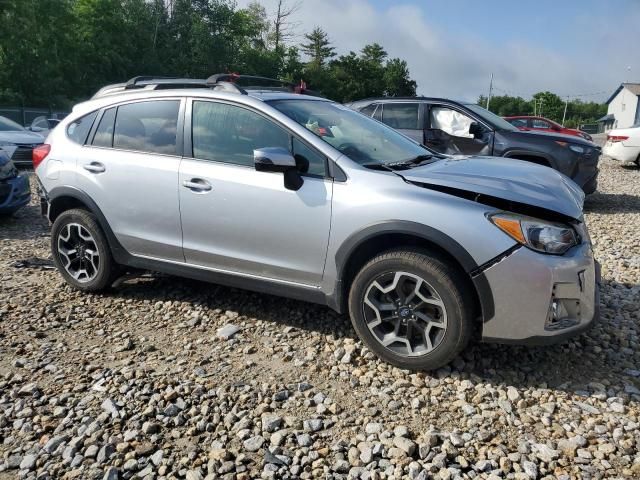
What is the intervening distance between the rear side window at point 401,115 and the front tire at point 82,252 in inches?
216

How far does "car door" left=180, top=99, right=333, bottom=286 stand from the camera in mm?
3576

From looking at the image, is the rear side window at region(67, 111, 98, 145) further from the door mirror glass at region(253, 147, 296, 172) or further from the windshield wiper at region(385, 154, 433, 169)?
the windshield wiper at region(385, 154, 433, 169)

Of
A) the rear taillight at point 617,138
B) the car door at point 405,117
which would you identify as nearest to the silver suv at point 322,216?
the car door at point 405,117

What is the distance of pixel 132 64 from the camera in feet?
149

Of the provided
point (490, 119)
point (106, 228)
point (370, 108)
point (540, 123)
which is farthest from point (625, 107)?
point (106, 228)

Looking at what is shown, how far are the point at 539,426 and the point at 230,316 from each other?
7.82ft

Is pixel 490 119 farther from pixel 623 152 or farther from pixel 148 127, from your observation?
pixel 623 152

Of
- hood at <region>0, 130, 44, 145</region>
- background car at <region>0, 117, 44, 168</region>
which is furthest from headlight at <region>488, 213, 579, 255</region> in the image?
hood at <region>0, 130, 44, 145</region>

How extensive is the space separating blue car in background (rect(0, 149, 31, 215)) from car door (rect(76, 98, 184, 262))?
3.61 m

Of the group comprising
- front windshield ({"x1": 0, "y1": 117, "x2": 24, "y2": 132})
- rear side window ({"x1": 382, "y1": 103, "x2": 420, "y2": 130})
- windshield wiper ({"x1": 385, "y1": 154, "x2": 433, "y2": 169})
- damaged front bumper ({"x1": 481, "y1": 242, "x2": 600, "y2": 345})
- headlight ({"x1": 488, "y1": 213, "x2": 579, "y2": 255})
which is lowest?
damaged front bumper ({"x1": 481, "y1": 242, "x2": 600, "y2": 345})

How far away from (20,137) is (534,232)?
1263 centimetres

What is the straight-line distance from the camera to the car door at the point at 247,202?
358cm

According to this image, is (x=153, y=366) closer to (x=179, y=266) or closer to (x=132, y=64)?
(x=179, y=266)

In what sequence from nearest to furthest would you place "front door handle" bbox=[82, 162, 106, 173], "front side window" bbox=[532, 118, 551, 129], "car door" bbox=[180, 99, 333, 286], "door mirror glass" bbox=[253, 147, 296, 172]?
"door mirror glass" bbox=[253, 147, 296, 172]
"car door" bbox=[180, 99, 333, 286]
"front door handle" bbox=[82, 162, 106, 173]
"front side window" bbox=[532, 118, 551, 129]
